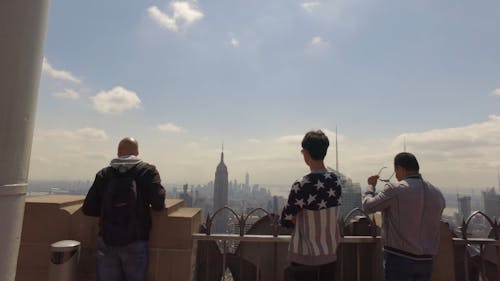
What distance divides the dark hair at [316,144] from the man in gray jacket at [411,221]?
0.95 m

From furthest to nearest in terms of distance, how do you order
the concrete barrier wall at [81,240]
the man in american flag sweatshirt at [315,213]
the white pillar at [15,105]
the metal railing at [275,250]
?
the metal railing at [275,250], the concrete barrier wall at [81,240], the man in american flag sweatshirt at [315,213], the white pillar at [15,105]

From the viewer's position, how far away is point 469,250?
4.32m

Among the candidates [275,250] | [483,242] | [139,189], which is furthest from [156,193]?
[483,242]

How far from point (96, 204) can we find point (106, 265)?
0.62m

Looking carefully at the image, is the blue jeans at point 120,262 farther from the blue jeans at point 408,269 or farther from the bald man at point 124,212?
the blue jeans at point 408,269

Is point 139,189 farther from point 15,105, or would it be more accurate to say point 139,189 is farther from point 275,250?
point 275,250

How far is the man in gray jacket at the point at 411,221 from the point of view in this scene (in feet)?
10.2

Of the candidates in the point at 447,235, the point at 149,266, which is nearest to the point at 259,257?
the point at 149,266

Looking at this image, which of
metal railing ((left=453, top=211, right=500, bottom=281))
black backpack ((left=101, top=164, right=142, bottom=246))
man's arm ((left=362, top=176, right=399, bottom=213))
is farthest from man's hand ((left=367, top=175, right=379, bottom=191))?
black backpack ((left=101, top=164, right=142, bottom=246))

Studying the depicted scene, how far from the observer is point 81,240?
364 cm

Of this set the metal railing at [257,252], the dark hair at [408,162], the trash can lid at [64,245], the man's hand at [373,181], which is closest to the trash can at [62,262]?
the trash can lid at [64,245]

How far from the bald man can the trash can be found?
1.01ft

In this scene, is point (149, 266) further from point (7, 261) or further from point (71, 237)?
point (7, 261)

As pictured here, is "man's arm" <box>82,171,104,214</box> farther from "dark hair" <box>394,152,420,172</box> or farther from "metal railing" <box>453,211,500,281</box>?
"metal railing" <box>453,211,500,281</box>
